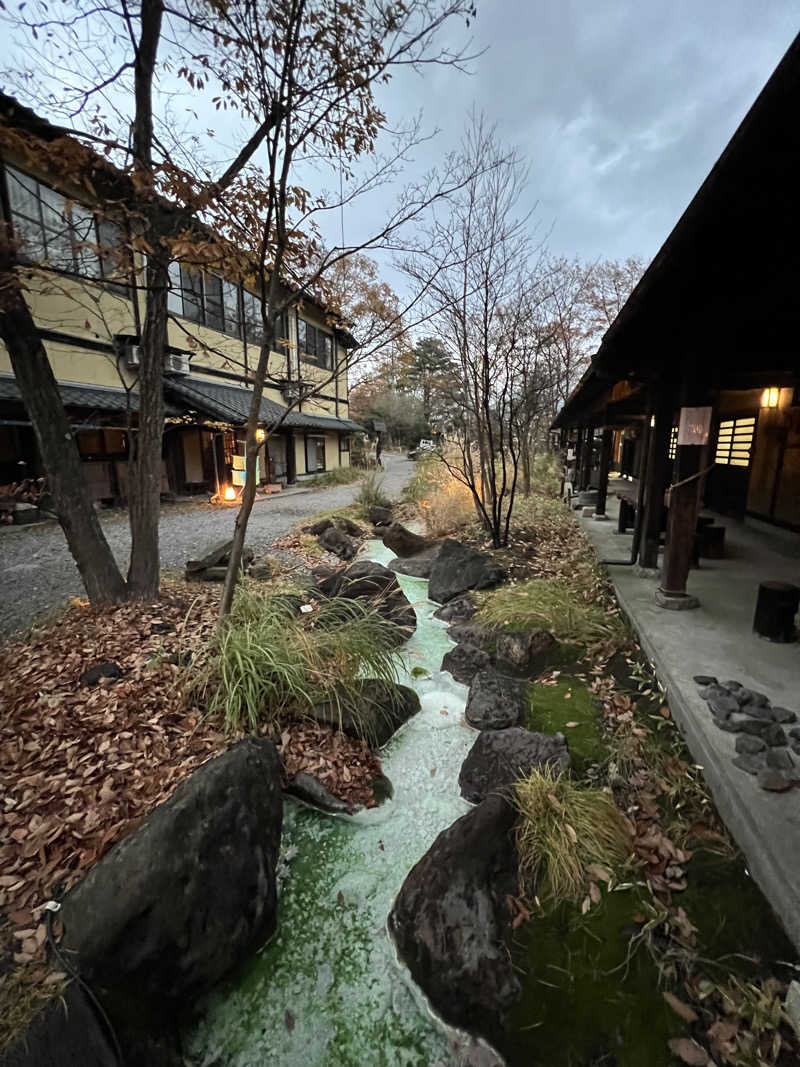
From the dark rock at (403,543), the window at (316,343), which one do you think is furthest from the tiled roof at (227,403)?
the dark rock at (403,543)

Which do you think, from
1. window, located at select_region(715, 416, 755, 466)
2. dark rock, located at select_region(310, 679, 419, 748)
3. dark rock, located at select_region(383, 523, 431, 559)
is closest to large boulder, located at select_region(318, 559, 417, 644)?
dark rock, located at select_region(310, 679, 419, 748)

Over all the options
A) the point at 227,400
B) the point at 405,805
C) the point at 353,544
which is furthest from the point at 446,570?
the point at 227,400

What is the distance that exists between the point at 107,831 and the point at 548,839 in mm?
2226

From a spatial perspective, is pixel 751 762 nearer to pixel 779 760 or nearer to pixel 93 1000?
pixel 779 760

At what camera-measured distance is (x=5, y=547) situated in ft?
25.1

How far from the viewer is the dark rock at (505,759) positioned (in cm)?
292

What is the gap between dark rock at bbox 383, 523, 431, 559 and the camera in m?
8.44

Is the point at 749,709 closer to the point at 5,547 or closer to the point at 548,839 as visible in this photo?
the point at 548,839

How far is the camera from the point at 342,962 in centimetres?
217

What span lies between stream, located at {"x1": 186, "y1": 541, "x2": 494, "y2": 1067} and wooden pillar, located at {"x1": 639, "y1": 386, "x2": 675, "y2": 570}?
367 centimetres

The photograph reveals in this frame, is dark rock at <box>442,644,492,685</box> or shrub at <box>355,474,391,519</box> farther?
shrub at <box>355,474,391,519</box>

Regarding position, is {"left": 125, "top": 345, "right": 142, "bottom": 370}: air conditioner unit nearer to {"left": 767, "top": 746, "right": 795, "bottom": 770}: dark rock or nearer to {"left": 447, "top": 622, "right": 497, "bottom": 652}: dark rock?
{"left": 447, "top": 622, "right": 497, "bottom": 652}: dark rock

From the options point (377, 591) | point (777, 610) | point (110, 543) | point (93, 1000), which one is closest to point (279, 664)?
point (93, 1000)

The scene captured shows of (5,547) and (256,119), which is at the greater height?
(256,119)
